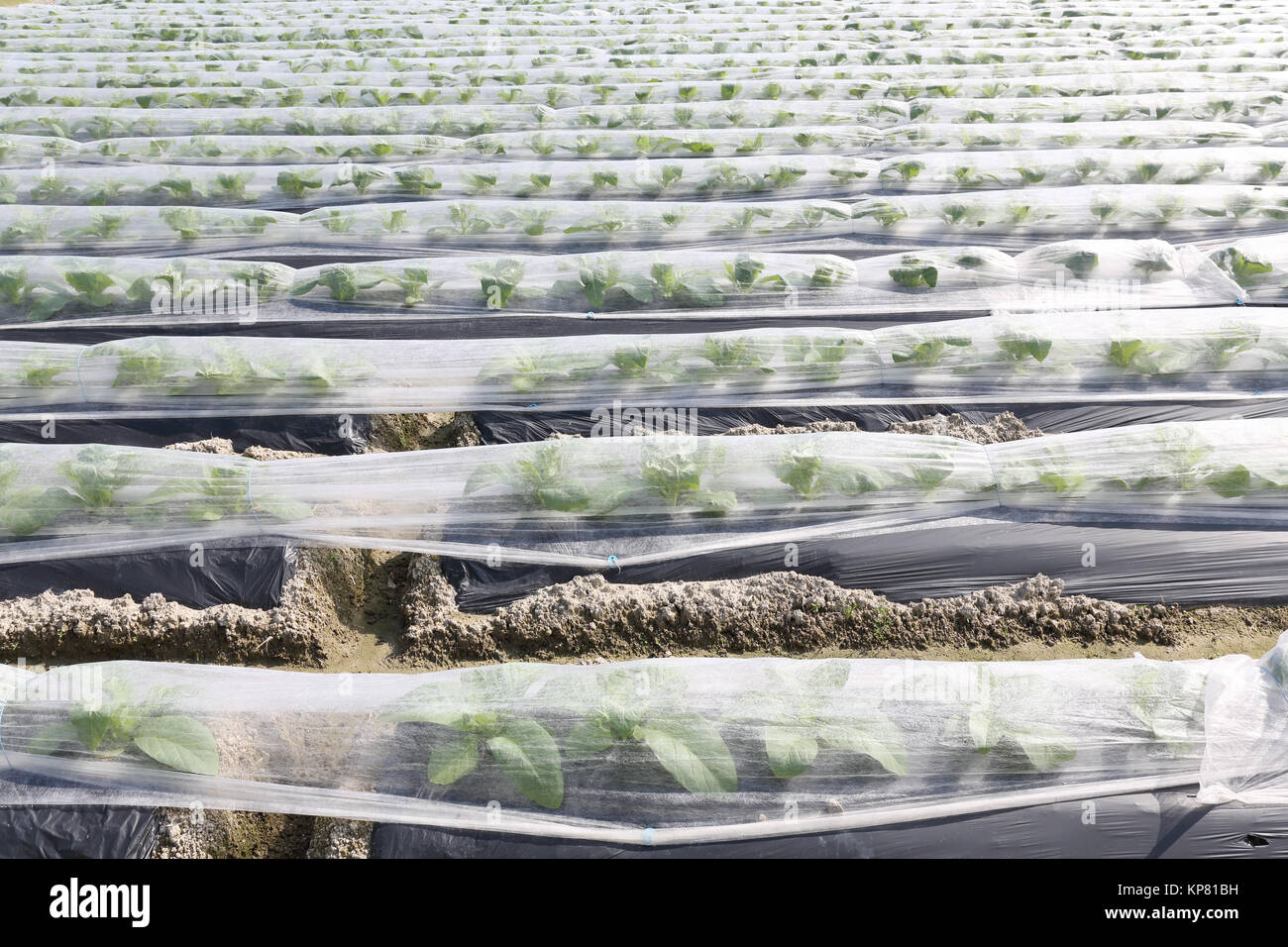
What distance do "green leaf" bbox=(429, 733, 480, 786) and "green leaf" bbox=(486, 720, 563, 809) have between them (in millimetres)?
52

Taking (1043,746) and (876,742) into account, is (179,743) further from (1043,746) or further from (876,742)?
(1043,746)

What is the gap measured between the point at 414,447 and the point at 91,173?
414 centimetres

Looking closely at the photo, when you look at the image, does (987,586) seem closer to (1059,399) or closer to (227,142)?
(1059,399)

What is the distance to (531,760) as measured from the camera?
227cm

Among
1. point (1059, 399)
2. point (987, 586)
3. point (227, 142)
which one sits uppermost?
point (227, 142)

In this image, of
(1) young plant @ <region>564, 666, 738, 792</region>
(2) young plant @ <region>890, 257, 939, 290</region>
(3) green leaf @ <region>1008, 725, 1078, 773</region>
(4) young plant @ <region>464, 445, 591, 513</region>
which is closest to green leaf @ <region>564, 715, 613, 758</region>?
(1) young plant @ <region>564, 666, 738, 792</region>

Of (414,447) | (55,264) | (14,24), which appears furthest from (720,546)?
(14,24)

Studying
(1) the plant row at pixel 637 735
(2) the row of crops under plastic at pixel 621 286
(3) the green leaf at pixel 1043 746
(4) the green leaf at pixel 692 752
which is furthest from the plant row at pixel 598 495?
(2) the row of crops under plastic at pixel 621 286

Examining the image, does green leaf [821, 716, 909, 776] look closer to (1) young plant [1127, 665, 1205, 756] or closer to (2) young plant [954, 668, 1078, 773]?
(2) young plant [954, 668, 1078, 773]

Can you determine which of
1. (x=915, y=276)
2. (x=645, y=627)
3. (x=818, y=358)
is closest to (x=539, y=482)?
(x=645, y=627)

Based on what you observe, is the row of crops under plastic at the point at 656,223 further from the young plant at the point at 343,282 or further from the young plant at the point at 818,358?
the young plant at the point at 818,358

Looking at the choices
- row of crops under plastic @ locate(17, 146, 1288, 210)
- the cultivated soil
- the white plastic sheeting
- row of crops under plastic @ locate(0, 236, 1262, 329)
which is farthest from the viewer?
row of crops under plastic @ locate(17, 146, 1288, 210)

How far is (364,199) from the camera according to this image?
5.80 metres

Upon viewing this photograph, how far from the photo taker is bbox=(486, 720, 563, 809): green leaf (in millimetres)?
2248
